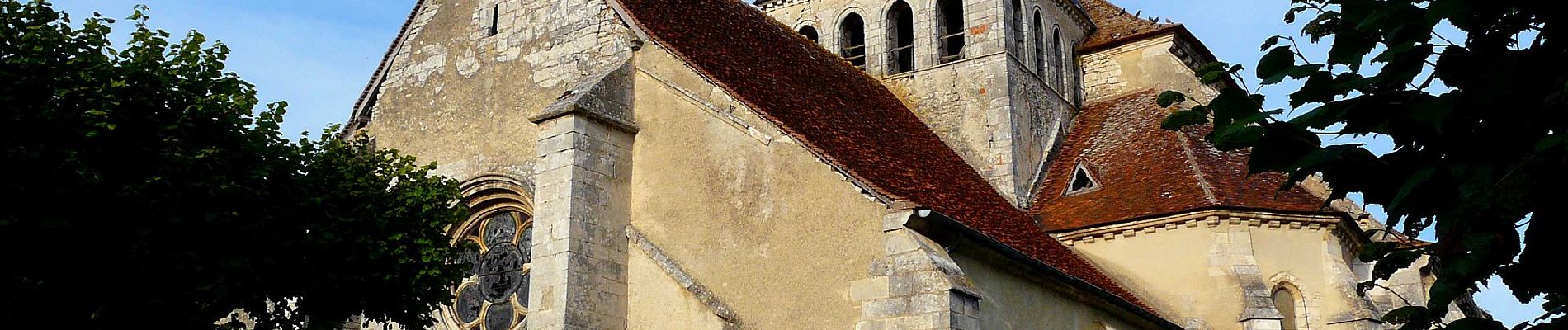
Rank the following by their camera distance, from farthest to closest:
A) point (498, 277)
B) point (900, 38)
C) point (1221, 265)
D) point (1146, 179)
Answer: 1. point (900, 38)
2. point (1146, 179)
3. point (1221, 265)
4. point (498, 277)

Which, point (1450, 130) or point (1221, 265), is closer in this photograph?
point (1450, 130)

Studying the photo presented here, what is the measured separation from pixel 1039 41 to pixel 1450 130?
16.2m

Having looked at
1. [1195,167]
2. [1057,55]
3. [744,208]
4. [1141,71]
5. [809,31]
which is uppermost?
[809,31]

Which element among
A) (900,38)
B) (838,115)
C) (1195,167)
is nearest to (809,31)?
(900,38)

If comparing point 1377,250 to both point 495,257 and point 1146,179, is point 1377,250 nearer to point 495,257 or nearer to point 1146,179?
point 495,257

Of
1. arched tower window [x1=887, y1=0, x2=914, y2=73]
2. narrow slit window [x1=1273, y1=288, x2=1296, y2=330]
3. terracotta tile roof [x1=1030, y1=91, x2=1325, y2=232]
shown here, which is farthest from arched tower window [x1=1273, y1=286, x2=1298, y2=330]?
arched tower window [x1=887, y1=0, x2=914, y2=73]

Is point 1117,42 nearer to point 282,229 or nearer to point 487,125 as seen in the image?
point 487,125

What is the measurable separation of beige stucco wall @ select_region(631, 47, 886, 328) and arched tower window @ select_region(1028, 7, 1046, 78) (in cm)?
856

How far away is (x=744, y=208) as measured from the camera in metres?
12.0

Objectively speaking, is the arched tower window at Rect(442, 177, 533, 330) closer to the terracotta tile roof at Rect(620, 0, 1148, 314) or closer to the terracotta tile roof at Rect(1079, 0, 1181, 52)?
the terracotta tile roof at Rect(620, 0, 1148, 314)

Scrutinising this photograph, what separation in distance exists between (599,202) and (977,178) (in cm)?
642

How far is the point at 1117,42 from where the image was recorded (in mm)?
20844

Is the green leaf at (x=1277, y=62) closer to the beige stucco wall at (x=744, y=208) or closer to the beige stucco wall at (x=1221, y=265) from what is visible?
the beige stucco wall at (x=744, y=208)

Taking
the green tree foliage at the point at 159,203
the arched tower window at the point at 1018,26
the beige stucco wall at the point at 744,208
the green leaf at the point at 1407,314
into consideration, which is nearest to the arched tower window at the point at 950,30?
the arched tower window at the point at 1018,26
